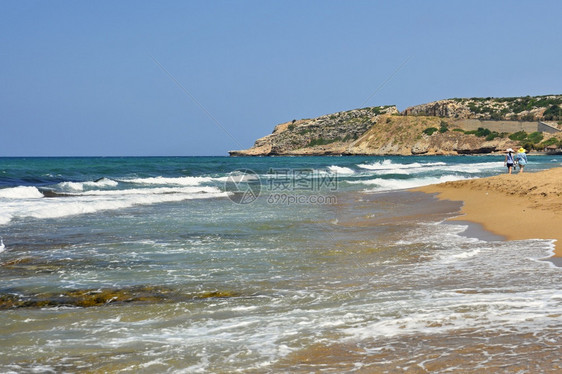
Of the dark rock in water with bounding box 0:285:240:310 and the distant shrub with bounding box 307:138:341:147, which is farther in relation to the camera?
the distant shrub with bounding box 307:138:341:147

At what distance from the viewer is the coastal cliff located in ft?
389

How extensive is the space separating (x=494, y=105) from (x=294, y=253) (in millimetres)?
155260

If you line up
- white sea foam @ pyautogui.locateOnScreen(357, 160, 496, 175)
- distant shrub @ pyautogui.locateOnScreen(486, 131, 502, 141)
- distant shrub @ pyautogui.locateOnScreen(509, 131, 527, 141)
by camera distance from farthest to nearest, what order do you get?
1. distant shrub @ pyautogui.locateOnScreen(486, 131, 502, 141)
2. distant shrub @ pyautogui.locateOnScreen(509, 131, 527, 141)
3. white sea foam @ pyautogui.locateOnScreen(357, 160, 496, 175)

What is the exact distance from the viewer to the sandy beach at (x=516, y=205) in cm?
1032

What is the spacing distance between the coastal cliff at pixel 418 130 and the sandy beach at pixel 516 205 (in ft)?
305

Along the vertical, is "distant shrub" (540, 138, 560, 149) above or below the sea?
above

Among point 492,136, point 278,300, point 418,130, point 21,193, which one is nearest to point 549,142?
point 492,136

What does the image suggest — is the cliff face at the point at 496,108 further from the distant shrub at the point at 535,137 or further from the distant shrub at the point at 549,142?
the distant shrub at the point at 549,142

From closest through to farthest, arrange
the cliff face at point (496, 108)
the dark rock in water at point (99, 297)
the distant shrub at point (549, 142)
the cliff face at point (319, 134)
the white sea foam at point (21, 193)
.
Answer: the dark rock in water at point (99, 297) → the white sea foam at point (21, 193) → the distant shrub at point (549, 142) → the cliff face at point (496, 108) → the cliff face at point (319, 134)

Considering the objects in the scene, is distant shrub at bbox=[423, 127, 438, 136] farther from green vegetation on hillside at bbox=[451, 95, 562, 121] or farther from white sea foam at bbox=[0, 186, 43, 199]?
white sea foam at bbox=[0, 186, 43, 199]

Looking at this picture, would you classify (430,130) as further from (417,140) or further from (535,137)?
(535,137)

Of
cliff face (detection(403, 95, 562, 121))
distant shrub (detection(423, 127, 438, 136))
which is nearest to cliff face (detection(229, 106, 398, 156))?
cliff face (detection(403, 95, 562, 121))

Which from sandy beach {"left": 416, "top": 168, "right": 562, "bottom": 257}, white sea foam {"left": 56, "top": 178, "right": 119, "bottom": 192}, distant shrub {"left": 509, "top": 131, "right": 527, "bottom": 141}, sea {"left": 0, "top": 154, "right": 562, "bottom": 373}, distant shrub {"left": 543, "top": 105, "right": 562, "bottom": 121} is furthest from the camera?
distant shrub {"left": 543, "top": 105, "right": 562, "bottom": 121}

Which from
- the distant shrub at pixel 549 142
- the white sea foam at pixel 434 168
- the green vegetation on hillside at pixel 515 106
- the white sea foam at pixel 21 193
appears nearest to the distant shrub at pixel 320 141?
the green vegetation on hillside at pixel 515 106
